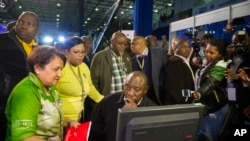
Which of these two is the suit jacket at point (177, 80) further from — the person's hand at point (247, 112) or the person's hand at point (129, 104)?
the person's hand at point (129, 104)

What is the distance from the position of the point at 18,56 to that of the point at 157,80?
1.72 meters

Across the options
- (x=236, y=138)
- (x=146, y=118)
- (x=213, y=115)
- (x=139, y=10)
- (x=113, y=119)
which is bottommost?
(x=236, y=138)

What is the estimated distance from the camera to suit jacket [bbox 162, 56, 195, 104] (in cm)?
321

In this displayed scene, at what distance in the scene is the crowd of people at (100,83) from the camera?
5.08 feet

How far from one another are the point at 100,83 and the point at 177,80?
1.03 meters

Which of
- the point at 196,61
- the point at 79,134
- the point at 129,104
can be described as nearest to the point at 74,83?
the point at 129,104

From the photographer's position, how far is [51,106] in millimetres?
1604

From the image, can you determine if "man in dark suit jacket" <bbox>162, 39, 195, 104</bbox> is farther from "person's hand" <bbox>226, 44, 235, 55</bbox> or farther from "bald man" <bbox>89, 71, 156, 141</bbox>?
"bald man" <bbox>89, 71, 156, 141</bbox>

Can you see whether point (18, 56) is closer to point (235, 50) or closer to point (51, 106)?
point (51, 106)

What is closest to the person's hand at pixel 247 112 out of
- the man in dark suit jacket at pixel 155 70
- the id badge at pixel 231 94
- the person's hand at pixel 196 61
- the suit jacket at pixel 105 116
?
the id badge at pixel 231 94

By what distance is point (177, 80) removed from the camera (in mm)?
3211

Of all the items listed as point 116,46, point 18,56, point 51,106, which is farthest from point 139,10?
point 51,106

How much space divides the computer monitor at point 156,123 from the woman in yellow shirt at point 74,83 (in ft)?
5.01

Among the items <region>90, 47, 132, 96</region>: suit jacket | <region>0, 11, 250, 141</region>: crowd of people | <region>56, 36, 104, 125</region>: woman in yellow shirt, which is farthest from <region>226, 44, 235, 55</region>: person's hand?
<region>56, 36, 104, 125</region>: woman in yellow shirt
